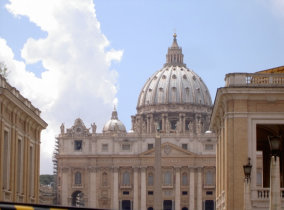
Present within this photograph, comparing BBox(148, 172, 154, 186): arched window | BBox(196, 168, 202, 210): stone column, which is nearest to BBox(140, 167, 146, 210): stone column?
BBox(148, 172, 154, 186): arched window

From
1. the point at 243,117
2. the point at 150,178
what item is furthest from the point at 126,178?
the point at 243,117

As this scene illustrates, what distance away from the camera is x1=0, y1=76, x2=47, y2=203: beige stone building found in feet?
133

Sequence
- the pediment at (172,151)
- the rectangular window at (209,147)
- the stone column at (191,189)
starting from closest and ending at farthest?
the stone column at (191,189) < the pediment at (172,151) < the rectangular window at (209,147)

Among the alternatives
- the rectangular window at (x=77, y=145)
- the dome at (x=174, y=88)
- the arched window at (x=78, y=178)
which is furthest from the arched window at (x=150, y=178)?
the dome at (x=174, y=88)

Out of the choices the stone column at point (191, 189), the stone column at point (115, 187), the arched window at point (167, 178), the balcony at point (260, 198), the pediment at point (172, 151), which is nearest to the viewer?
the balcony at point (260, 198)

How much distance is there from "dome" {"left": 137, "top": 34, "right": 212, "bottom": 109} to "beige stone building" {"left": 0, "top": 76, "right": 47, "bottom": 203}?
127 m

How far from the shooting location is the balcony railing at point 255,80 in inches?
1512

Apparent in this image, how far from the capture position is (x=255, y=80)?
39.0 m

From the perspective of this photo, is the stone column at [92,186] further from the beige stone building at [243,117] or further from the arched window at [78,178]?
the beige stone building at [243,117]

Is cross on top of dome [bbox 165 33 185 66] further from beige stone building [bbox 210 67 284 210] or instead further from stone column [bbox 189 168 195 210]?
beige stone building [bbox 210 67 284 210]

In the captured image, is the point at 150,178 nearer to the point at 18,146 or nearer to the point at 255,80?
the point at 18,146

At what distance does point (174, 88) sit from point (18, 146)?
138356mm

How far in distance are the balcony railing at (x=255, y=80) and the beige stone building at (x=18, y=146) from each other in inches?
428

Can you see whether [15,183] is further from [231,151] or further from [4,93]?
[231,151]
